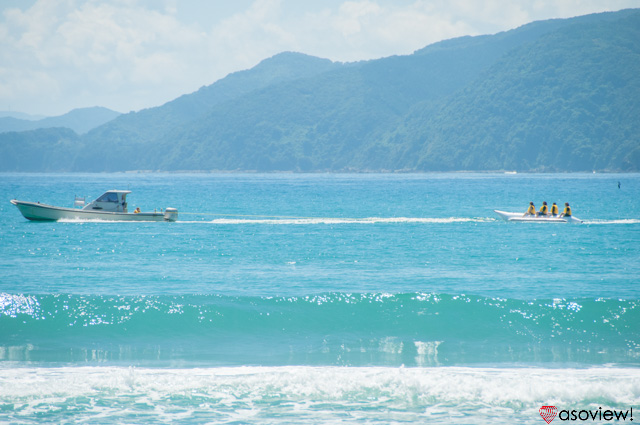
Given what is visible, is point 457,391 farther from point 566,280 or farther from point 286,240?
point 286,240

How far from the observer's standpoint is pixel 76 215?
43.4 meters

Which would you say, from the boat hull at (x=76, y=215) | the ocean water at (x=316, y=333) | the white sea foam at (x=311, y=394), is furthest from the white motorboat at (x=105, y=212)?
the white sea foam at (x=311, y=394)

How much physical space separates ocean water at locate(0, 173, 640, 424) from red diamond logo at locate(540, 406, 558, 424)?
160mm

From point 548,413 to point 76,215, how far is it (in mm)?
38486

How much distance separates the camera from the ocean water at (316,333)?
10.8m

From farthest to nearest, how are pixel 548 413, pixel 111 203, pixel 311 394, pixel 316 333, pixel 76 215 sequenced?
pixel 111 203 < pixel 76 215 < pixel 316 333 < pixel 311 394 < pixel 548 413

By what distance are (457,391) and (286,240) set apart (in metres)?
24.7

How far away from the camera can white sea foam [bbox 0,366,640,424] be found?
406 inches

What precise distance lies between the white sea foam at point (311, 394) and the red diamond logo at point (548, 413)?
0.39 ft

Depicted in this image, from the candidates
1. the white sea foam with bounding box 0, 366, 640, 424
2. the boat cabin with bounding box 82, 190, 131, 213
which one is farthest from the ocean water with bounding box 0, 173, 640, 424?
the boat cabin with bounding box 82, 190, 131, 213

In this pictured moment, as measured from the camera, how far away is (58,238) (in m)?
36.2

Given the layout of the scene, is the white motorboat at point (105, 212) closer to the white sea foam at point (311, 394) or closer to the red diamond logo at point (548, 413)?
the white sea foam at point (311, 394)

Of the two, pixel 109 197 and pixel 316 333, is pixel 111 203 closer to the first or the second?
pixel 109 197

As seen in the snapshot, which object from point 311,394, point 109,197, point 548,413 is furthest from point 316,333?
point 109,197
